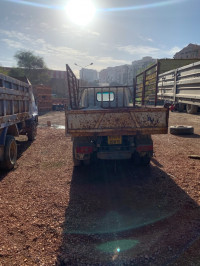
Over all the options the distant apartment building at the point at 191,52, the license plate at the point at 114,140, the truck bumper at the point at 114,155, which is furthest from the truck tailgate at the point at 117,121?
the distant apartment building at the point at 191,52

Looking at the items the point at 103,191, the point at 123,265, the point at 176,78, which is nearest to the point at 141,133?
the point at 103,191

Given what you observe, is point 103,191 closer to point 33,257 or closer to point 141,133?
point 141,133

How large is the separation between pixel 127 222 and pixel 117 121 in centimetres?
209

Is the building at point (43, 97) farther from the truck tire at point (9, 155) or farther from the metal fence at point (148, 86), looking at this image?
the truck tire at point (9, 155)

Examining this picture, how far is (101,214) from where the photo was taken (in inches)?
117

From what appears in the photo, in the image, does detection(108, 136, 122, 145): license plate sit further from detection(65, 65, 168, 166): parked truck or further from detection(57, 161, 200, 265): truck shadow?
detection(57, 161, 200, 265): truck shadow

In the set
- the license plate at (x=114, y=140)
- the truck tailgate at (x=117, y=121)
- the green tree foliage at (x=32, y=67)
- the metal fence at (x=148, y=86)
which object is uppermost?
the green tree foliage at (x=32, y=67)

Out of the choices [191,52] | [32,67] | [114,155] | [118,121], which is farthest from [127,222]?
[191,52]

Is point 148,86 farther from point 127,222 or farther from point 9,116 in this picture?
point 127,222

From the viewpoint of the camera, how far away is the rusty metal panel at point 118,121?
4.10 meters

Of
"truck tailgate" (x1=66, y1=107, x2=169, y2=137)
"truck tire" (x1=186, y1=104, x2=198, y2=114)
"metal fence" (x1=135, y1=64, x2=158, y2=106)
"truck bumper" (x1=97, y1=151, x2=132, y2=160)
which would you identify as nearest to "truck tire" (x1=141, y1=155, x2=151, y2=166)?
"truck bumper" (x1=97, y1=151, x2=132, y2=160)

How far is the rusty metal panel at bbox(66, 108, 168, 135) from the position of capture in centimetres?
410

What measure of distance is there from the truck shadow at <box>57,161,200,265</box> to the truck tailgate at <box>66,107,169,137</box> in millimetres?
1064

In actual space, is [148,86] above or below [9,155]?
above
